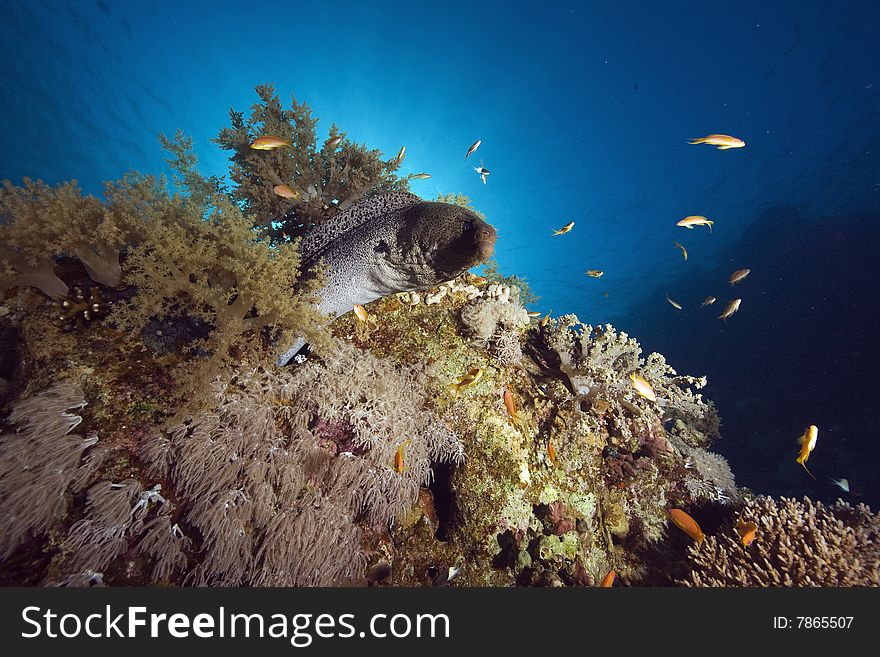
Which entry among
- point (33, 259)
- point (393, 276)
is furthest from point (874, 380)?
point (33, 259)

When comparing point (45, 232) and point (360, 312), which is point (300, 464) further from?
point (45, 232)

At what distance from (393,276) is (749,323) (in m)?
38.0

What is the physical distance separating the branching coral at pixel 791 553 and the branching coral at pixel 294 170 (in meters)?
6.00

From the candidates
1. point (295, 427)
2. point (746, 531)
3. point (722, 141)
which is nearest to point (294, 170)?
point (295, 427)

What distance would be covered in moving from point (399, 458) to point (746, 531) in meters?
4.02

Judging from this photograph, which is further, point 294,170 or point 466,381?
point 294,170

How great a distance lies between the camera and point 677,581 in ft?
12.5

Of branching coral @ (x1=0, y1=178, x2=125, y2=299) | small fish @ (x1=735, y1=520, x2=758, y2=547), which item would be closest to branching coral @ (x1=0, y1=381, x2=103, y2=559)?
branching coral @ (x1=0, y1=178, x2=125, y2=299)

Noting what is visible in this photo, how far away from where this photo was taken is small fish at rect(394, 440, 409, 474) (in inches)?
117

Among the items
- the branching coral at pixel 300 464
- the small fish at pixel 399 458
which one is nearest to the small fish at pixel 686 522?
the branching coral at pixel 300 464

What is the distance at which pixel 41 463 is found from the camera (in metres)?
2.01

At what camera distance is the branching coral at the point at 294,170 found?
4.14 metres

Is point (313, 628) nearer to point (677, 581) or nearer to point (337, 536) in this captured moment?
point (337, 536)

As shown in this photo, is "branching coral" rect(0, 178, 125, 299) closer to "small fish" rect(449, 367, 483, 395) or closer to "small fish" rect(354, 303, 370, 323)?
"small fish" rect(354, 303, 370, 323)
